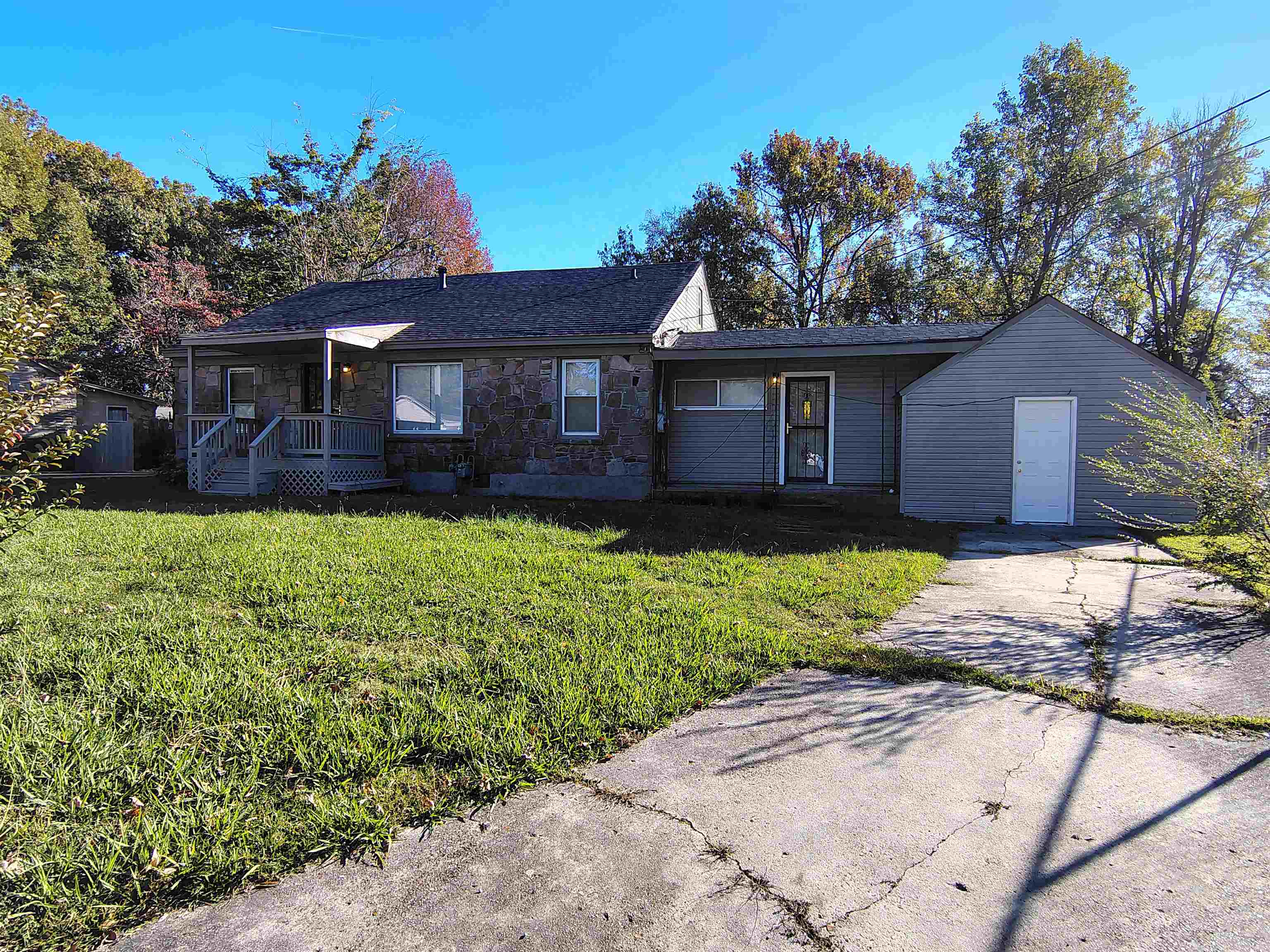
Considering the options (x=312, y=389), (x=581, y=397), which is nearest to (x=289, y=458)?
(x=312, y=389)

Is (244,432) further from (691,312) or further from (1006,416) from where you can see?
(1006,416)

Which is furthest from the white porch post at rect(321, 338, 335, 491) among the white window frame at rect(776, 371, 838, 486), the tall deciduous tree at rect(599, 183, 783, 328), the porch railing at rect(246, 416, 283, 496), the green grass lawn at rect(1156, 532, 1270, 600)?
the tall deciduous tree at rect(599, 183, 783, 328)

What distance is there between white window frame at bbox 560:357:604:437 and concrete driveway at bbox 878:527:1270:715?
270 inches

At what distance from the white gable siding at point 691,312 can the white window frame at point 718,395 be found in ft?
3.24

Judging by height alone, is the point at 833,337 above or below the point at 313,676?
above

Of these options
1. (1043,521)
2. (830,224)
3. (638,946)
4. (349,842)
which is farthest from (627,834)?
(830,224)

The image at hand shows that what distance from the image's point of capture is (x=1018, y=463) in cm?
1028

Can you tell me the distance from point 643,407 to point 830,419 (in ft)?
11.4

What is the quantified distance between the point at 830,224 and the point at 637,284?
15843 mm

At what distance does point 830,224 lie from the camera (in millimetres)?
26875

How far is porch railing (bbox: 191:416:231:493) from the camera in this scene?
11805 mm

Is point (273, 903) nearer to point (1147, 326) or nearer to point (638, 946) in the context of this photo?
point (638, 946)

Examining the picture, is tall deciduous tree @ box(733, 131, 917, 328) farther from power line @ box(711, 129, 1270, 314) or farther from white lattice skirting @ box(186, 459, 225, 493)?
white lattice skirting @ box(186, 459, 225, 493)

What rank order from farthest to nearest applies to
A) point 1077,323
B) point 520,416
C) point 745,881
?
point 520,416
point 1077,323
point 745,881
